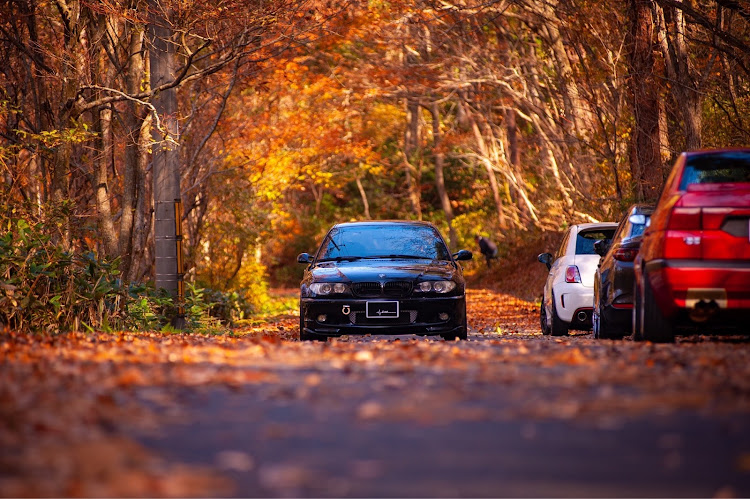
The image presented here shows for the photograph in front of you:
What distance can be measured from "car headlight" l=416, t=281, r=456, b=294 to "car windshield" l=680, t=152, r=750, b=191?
364cm

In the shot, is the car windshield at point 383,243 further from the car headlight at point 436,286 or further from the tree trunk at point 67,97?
the tree trunk at point 67,97

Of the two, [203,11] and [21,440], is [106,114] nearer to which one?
[203,11]

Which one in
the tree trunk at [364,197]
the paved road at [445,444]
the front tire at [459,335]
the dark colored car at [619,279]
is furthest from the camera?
the tree trunk at [364,197]

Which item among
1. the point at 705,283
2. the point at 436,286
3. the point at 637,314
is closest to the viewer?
the point at 705,283

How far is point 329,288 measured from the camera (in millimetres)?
12469

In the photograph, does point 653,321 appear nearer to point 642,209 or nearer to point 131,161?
point 642,209

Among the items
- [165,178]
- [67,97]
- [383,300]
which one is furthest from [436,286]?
[67,97]

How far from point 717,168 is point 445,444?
18.1 ft

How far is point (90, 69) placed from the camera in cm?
1616

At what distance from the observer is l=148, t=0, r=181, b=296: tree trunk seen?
1609 centimetres

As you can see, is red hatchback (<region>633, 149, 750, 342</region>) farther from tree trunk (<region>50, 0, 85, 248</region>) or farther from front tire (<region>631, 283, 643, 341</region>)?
tree trunk (<region>50, 0, 85, 248</region>)

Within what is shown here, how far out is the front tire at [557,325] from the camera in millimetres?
14625

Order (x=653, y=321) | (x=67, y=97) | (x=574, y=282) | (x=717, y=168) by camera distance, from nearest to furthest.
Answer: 1. (x=717, y=168)
2. (x=653, y=321)
3. (x=574, y=282)
4. (x=67, y=97)

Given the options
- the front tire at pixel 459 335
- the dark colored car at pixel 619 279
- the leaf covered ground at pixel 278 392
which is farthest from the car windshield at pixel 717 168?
the front tire at pixel 459 335
